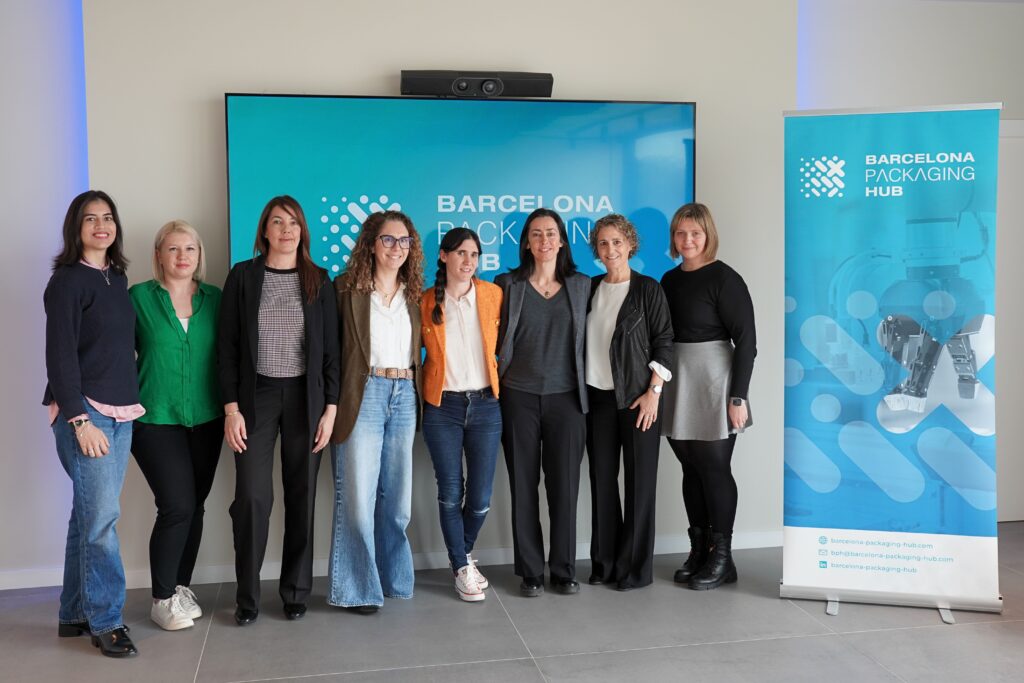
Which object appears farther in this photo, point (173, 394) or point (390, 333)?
point (390, 333)

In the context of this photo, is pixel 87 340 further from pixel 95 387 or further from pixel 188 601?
pixel 188 601

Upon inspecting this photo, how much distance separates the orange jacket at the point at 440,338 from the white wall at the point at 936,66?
231 cm

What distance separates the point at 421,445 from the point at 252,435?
100 centimetres

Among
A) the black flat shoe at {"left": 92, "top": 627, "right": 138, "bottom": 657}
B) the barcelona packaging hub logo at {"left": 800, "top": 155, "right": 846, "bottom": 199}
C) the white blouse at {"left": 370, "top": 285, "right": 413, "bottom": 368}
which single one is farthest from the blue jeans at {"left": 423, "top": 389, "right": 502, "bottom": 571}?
the barcelona packaging hub logo at {"left": 800, "top": 155, "right": 846, "bottom": 199}

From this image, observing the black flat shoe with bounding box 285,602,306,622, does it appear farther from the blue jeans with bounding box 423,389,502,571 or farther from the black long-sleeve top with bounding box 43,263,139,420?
the black long-sleeve top with bounding box 43,263,139,420

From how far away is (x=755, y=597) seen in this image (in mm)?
3740

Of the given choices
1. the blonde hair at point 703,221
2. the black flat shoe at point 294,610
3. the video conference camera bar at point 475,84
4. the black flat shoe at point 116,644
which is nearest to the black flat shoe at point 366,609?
the black flat shoe at point 294,610

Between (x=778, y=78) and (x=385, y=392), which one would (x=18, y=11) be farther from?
(x=778, y=78)

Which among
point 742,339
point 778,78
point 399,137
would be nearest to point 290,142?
point 399,137

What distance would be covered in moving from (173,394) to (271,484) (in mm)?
539

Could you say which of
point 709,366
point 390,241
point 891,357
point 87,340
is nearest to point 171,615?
point 87,340

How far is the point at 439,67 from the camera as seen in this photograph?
13.4ft

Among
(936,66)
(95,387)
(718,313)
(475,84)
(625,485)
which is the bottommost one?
(625,485)

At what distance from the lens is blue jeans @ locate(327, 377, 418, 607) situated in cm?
347
